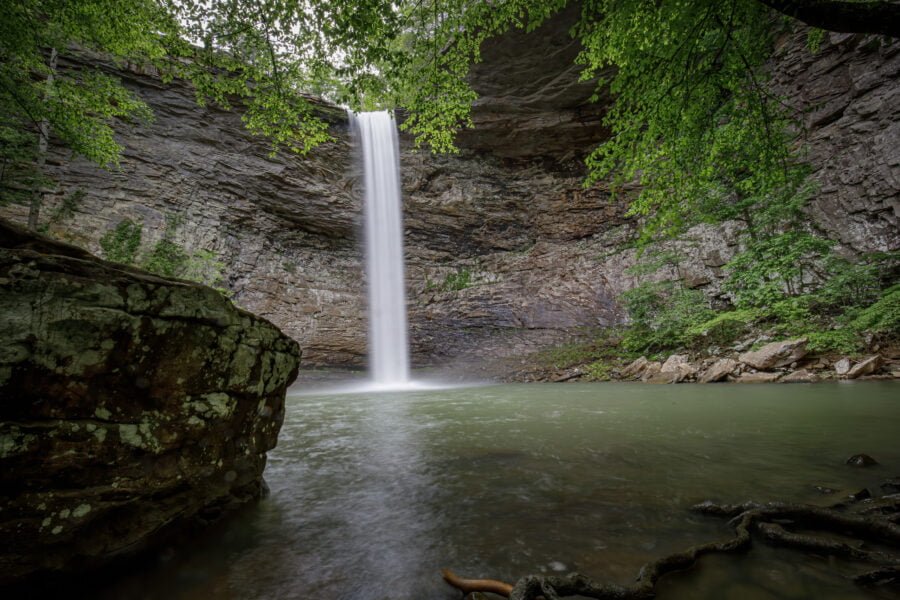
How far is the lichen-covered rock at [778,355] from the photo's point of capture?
8914 mm

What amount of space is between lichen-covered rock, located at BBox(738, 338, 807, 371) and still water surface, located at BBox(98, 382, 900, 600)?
506 centimetres

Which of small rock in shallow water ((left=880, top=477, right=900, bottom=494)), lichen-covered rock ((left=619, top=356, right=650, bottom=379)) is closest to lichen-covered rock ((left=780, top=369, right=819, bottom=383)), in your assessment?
lichen-covered rock ((left=619, top=356, right=650, bottom=379))

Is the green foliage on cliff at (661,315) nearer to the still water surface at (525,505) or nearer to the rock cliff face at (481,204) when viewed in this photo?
the rock cliff face at (481,204)

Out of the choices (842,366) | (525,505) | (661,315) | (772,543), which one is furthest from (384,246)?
(772,543)

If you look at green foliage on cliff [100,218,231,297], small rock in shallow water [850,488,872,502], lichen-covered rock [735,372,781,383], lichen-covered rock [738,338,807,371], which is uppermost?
green foliage on cliff [100,218,231,297]

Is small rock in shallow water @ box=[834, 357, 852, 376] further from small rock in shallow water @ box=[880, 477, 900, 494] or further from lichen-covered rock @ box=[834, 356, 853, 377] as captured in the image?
small rock in shallow water @ box=[880, 477, 900, 494]

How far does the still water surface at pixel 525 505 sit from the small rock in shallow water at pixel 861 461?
5 cm

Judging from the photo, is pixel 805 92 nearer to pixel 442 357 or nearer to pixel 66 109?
pixel 442 357

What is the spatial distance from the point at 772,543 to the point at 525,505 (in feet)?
3.88

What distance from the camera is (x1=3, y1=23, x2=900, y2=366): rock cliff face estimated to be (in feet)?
39.7

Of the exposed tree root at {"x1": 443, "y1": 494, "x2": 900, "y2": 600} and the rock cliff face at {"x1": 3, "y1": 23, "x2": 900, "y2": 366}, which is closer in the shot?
the exposed tree root at {"x1": 443, "y1": 494, "x2": 900, "y2": 600}

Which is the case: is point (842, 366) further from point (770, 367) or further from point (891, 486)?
point (891, 486)

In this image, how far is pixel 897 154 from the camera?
10758mm

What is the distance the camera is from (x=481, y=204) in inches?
786
